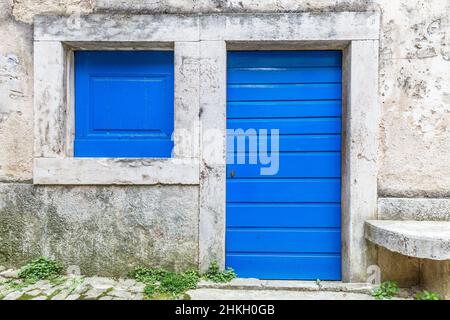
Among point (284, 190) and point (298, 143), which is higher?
point (298, 143)

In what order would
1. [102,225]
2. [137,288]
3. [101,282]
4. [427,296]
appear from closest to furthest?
[427,296]
[137,288]
[101,282]
[102,225]

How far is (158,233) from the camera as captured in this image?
341 cm

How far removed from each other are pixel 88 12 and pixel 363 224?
346 cm

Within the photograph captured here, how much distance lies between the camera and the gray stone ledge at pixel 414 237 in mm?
2711

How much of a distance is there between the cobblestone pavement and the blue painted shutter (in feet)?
4.15

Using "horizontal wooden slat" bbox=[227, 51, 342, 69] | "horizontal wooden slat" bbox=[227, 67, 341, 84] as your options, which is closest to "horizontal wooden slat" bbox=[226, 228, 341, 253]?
"horizontal wooden slat" bbox=[227, 67, 341, 84]

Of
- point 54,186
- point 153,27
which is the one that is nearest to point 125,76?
point 153,27

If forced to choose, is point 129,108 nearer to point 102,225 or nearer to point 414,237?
point 102,225

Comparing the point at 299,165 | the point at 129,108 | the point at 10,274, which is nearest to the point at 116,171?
the point at 129,108

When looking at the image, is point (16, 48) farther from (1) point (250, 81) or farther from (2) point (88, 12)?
(1) point (250, 81)

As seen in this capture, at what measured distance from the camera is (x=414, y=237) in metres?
2.75

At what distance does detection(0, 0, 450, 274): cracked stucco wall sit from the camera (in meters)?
3.29

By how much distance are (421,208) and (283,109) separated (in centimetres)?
164

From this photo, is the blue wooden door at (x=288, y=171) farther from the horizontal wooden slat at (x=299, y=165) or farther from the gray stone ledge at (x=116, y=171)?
the gray stone ledge at (x=116, y=171)
